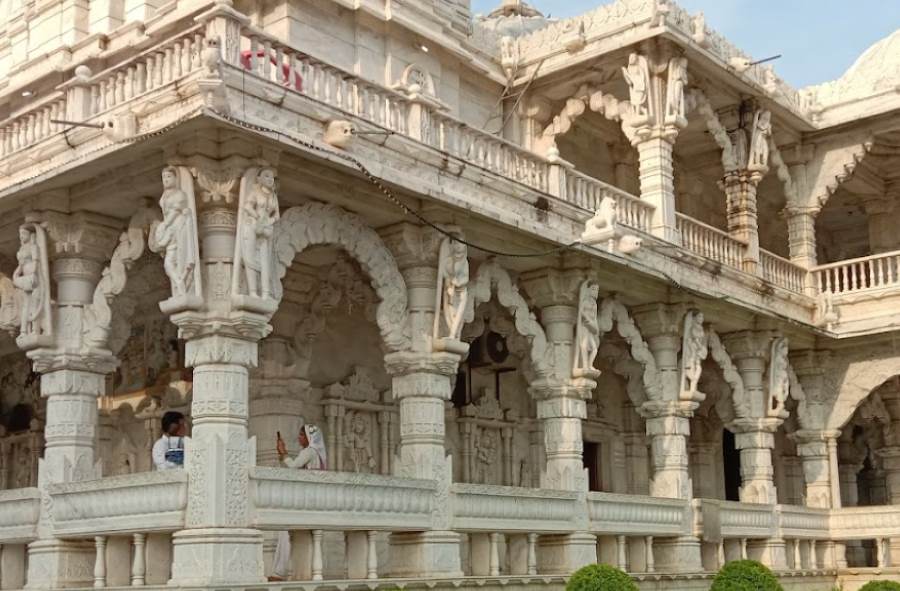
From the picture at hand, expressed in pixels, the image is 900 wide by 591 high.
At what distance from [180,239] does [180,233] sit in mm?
53

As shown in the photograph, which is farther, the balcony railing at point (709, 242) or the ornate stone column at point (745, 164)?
the ornate stone column at point (745, 164)

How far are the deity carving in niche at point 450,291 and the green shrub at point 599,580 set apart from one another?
2.74m

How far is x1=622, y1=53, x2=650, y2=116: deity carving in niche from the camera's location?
17.2m

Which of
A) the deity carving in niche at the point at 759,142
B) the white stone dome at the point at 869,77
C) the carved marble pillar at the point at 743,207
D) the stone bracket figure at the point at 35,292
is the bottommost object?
the stone bracket figure at the point at 35,292

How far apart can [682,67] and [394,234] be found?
21.9ft

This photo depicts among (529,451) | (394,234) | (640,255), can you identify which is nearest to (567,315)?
(640,255)

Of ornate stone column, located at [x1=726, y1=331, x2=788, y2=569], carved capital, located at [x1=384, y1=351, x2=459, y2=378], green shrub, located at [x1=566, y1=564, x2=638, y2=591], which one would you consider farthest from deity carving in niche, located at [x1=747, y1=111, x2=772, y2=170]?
green shrub, located at [x1=566, y1=564, x2=638, y2=591]

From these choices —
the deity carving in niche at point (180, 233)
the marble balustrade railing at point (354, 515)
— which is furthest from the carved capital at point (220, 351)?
the marble balustrade railing at point (354, 515)

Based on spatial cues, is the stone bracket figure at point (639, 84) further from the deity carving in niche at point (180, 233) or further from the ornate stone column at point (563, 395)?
the deity carving in niche at point (180, 233)

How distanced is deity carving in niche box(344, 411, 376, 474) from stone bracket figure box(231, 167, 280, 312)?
4668 mm

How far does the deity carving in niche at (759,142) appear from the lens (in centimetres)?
1930

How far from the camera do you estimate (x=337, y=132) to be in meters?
11.3

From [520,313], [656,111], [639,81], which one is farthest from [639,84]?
[520,313]

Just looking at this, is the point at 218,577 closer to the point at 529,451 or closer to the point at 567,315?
the point at 567,315
